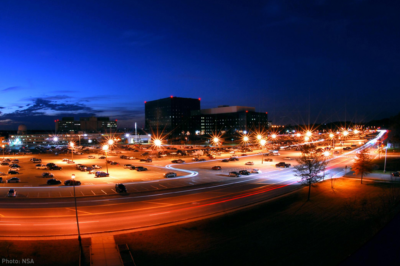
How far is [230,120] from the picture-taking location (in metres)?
139

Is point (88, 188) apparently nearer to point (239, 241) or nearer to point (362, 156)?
point (239, 241)

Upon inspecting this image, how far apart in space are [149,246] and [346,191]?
68.8ft

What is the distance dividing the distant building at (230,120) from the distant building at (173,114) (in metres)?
6.28

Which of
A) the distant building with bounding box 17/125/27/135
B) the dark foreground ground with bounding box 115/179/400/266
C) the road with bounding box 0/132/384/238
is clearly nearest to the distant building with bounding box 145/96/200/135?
the distant building with bounding box 17/125/27/135

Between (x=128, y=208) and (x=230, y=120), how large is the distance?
122 metres

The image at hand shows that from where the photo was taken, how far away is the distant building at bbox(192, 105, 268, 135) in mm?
135500

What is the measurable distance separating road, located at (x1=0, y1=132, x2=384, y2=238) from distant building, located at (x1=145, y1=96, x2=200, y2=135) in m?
114

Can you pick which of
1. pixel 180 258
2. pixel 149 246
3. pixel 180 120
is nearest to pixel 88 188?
pixel 149 246

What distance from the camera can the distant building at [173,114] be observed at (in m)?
143

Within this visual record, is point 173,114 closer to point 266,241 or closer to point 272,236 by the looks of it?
point 272,236

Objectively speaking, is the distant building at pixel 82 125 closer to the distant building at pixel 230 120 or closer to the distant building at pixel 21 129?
the distant building at pixel 21 129

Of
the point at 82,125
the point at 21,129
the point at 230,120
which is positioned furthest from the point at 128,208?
the point at 82,125

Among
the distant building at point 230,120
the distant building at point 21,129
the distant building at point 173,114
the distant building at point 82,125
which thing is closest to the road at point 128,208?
the distant building at point 230,120

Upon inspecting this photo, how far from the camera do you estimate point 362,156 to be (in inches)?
1167
